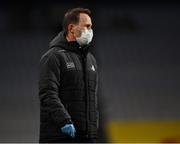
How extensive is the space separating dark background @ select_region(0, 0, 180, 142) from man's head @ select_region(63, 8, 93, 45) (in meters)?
3.82

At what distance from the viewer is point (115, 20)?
7566 millimetres

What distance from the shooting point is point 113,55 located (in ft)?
24.6

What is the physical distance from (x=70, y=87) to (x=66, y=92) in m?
0.04

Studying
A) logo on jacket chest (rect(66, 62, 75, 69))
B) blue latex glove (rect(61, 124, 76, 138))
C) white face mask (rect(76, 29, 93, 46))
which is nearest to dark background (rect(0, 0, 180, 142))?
white face mask (rect(76, 29, 93, 46))

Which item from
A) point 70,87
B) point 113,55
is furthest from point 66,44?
point 113,55

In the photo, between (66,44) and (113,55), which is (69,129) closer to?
(66,44)

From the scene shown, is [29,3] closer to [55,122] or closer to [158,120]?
[158,120]

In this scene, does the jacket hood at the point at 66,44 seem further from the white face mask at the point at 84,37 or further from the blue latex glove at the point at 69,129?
the blue latex glove at the point at 69,129

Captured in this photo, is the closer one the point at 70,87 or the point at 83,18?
the point at 70,87

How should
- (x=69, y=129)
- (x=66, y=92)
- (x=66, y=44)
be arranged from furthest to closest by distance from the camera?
(x=66, y=44) → (x=66, y=92) → (x=69, y=129)

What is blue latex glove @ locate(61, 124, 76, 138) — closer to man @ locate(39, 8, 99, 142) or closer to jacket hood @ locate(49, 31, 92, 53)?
man @ locate(39, 8, 99, 142)

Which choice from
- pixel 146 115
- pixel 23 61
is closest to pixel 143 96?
pixel 146 115

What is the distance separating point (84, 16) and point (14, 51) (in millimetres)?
4461

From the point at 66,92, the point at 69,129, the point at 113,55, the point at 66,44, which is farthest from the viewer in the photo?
the point at 113,55
